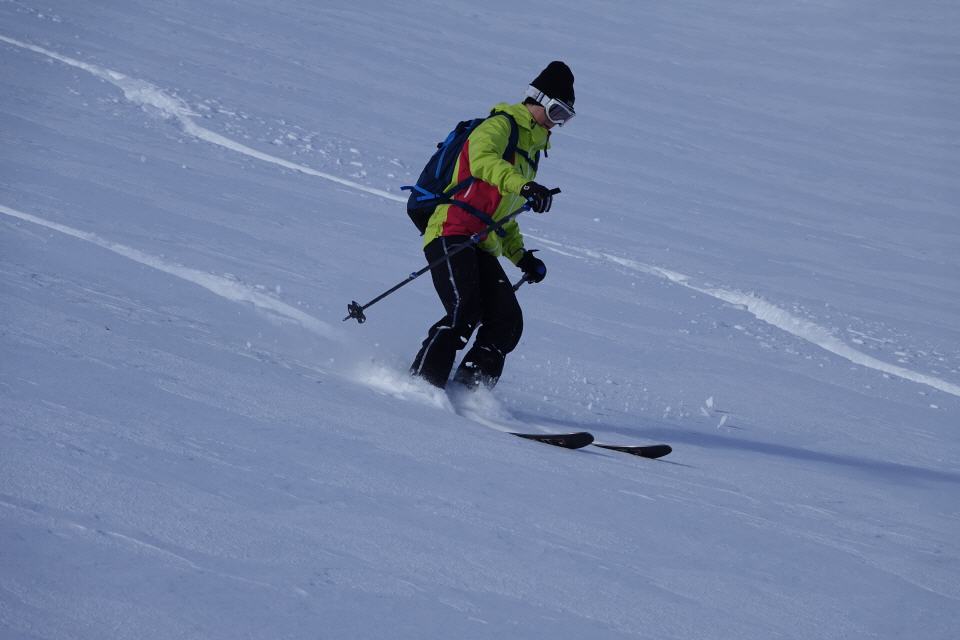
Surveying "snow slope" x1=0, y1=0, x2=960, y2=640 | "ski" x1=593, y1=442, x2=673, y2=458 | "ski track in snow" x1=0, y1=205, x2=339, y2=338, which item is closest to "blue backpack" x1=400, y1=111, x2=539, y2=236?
"snow slope" x1=0, y1=0, x2=960, y2=640

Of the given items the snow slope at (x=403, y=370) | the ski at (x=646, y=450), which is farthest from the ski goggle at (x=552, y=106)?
the ski at (x=646, y=450)

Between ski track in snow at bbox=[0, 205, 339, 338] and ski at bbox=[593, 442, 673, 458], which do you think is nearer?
ski at bbox=[593, 442, 673, 458]

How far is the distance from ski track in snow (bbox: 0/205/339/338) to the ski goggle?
5.84ft

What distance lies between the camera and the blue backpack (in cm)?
468

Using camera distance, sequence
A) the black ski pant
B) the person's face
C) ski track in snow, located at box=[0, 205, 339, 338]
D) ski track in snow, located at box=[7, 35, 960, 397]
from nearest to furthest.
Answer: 1. the person's face
2. the black ski pant
3. ski track in snow, located at box=[0, 205, 339, 338]
4. ski track in snow, located at box=[7, 35, 960, 397]

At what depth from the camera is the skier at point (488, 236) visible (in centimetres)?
456

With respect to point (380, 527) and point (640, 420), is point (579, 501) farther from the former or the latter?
point (640, 420)

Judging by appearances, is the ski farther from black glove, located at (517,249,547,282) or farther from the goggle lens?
the goggle lens

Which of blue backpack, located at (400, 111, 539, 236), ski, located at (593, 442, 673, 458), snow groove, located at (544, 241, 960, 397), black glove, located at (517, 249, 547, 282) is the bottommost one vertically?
ski, located at (593, 442, 673, 458)

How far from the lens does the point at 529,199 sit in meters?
4.43

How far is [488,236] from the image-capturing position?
16.1 ft

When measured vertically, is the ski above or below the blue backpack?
below

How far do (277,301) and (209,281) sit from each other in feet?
1.35

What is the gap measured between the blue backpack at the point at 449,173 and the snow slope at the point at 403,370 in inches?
35.5
